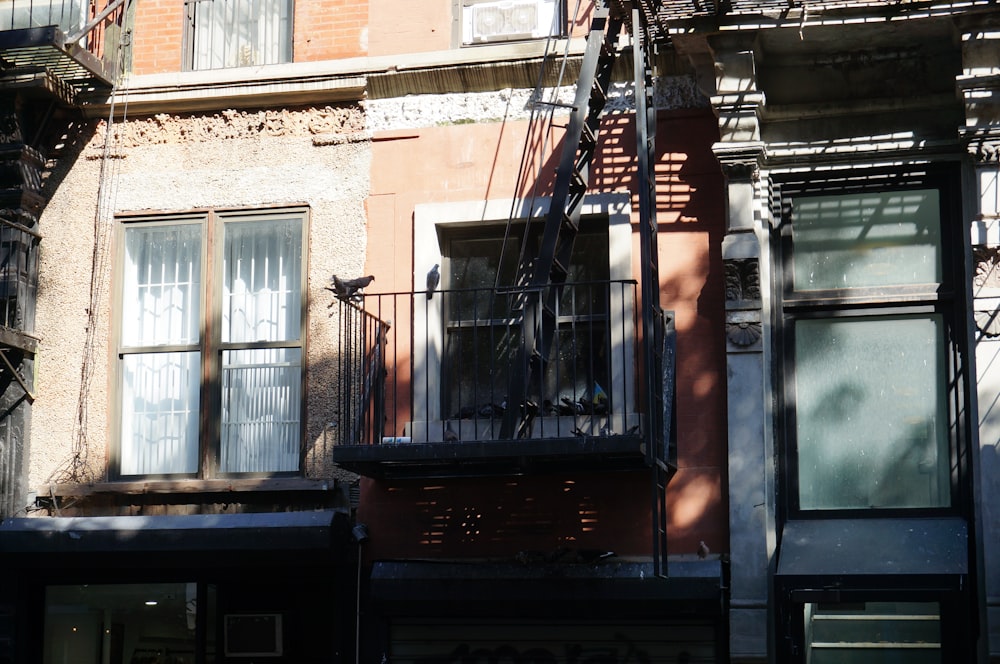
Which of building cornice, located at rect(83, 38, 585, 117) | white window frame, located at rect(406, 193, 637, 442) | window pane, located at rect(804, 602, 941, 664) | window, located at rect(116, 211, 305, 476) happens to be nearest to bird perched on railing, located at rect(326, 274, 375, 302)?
white window frame, located at rect(406, 193, 637, 442)

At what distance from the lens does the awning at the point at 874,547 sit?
978 centimetres

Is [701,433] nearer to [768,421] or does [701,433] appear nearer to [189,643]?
[768,421]

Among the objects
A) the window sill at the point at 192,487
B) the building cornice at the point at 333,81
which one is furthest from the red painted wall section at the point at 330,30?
the window sill at the point at 192,487

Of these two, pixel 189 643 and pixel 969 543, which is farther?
pixel 189 643

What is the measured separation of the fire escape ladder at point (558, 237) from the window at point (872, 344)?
5.05 ft

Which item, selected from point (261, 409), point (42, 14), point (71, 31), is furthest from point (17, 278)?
point (42, 14)

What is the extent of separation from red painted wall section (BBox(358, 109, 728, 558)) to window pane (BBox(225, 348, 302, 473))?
32.5 inches

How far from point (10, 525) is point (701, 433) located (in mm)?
5109

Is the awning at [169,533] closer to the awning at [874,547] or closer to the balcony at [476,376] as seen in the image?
the balcony at [476,376]

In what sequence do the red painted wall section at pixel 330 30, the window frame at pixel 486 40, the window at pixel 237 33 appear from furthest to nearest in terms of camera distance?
1. the window at pixel 237 33
2. the red painted wall section at pixel 330 30
3. the window frame at pixel 486 40

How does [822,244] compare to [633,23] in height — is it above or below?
below

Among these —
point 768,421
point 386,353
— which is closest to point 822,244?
point 768,421

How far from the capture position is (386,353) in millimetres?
11078

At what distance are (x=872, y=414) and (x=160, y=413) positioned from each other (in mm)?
5425
